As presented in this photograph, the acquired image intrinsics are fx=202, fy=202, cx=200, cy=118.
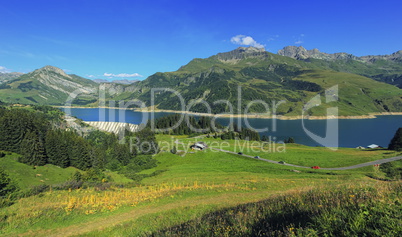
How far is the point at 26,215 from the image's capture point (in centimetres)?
1653

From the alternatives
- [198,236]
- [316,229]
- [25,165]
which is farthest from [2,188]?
[316,229]

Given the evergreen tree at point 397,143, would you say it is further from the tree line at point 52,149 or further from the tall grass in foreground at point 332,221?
the tall grass in foreground at point 332,221

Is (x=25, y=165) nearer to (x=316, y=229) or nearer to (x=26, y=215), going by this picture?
(x=26, y=215)

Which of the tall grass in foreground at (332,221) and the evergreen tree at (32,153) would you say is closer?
the tall grass in foreground at (332,221)

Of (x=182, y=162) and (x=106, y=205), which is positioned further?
(x=182, y=162)

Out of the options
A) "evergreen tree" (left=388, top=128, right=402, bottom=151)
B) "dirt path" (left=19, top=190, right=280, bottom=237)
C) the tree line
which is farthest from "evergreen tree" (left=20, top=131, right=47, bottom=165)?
"evergreen tree" (left=388, top=128, right=402, bottom=151)

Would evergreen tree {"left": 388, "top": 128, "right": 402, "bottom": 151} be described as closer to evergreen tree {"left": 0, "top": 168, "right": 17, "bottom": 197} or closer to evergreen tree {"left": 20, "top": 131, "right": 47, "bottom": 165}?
evergreen tree {"left": 0, "top": 168, "right": 17, "bottom": 197}

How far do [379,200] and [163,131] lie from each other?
466 ft

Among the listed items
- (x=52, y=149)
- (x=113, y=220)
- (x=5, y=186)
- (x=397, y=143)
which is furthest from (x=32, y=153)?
Result: (x=397, y=143)

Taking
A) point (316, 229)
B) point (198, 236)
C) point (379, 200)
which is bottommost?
point (198, 236)

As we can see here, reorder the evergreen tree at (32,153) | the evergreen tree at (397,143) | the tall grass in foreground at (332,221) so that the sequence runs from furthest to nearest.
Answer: the evergreen tree at (397,143)
the evergreen tree at (32,153)
the tall grass in foreground at (332,221)

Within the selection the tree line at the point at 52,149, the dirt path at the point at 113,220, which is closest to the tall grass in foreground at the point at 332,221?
the dirt path at the point at 113,220

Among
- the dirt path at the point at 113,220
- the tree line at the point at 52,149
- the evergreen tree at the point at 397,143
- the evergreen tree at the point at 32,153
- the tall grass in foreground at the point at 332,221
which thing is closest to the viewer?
the tall grass in foreground at the point at 332,221

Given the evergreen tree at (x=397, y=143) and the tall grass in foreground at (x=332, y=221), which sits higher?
the tall grass in foreground at (x=332, y=221)
